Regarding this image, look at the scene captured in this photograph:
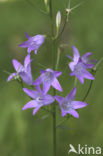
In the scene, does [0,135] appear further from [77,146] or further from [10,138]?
[77,146]

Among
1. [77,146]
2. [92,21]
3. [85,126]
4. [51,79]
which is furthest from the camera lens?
[92,21]

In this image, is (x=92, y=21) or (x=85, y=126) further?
(x=92, y=21)

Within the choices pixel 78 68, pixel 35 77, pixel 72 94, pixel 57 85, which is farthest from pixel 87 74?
pixel 35 77

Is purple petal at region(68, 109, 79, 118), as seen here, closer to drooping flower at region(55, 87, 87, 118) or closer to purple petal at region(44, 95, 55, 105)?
drooping flower at region(55, 87, 87, 118)

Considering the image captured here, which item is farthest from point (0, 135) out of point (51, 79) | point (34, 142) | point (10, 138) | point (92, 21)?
point (92, 21)

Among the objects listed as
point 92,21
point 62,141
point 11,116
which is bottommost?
point 62,141

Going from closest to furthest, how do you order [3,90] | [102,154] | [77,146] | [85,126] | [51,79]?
[51,79] → [102,154] → [77,146] → [85,126] → [3,90]

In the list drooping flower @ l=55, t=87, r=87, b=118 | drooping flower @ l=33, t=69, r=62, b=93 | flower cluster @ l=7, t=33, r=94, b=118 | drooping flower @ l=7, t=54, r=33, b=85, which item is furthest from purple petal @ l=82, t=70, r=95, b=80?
drooping flower @ l=7, t=54, r=33, b=85
